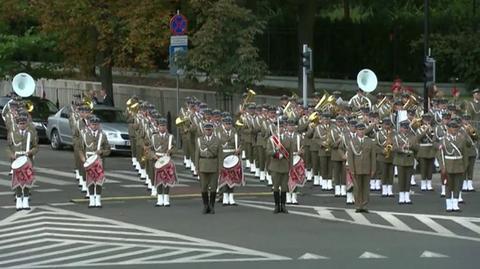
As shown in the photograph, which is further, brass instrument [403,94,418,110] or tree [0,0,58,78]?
tree [0,0,58,78]

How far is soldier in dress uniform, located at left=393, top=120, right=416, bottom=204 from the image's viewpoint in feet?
70.9

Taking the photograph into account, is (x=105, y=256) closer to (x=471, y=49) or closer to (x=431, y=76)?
(x=431, y=76)

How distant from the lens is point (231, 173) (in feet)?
69.4

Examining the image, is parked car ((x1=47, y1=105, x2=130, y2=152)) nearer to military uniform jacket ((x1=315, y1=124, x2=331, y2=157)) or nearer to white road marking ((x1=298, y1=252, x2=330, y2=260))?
military uniform jacket ((x1=315, y1=124, x2=331, y2=157))

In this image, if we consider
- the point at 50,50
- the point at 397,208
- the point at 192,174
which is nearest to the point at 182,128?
the point at 192,174

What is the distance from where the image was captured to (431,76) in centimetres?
2691

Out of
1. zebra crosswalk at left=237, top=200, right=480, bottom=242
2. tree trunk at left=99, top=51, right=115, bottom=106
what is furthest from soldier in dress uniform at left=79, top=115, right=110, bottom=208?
tree trunk at left=99, top=51, right=115, bottom=106

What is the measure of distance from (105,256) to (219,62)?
19.5 m

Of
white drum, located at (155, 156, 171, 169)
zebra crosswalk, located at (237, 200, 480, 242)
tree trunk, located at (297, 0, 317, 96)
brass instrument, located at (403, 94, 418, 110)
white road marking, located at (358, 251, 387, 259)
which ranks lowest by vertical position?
zebra crosswalk, located at (237, 200, 480, 242)

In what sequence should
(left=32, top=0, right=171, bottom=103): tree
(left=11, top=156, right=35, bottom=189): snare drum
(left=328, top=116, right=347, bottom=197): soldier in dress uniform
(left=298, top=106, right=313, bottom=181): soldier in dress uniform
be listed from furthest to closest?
(left=32, top=0, right=171, bottom=103): tree → (left=298, top=106, right=313, bottom=181): soldier in dress uniform → (left=328, top=116, right=347, bottom=197): soldier in dress uniform → (left=11, top=156, right=35, bottom=189): snare drum

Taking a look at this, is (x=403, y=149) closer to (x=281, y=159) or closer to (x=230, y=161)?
(x=281, y=159)

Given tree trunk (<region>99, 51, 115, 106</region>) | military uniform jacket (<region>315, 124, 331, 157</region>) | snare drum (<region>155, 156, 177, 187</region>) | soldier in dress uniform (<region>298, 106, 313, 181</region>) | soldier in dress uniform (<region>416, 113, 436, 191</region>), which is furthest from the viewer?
tree trunk (<region>99, 51, 115, 106</region>)

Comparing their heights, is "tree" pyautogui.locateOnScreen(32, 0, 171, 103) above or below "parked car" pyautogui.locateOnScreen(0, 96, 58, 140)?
above

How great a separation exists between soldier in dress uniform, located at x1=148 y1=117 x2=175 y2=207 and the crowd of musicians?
0.02 meters
